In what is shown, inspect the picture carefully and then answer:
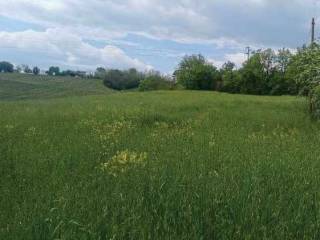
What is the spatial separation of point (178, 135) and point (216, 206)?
8023 mm

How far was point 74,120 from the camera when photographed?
19.7 metres

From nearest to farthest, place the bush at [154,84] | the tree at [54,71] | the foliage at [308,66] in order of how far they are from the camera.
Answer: the foliage at [308,66], the bush at [154,84], the tree at [54,71]

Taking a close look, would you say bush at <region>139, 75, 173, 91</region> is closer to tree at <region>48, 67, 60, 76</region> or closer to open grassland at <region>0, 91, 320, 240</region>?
tree at <region>48, 67, 60, 76</region>

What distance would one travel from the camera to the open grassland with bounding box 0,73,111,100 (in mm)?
93688

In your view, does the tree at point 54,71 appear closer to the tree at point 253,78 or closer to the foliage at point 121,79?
the foliage at point 121,79

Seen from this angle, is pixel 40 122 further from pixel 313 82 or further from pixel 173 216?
pixel 173 216

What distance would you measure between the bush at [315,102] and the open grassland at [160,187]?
477 centimetres

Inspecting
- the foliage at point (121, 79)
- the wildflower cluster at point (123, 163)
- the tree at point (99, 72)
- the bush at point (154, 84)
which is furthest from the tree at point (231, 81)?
the wildflower cluster at point (123, 163)

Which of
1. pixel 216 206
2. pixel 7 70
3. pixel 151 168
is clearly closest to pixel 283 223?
pixel 216 206

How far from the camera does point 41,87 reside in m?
109

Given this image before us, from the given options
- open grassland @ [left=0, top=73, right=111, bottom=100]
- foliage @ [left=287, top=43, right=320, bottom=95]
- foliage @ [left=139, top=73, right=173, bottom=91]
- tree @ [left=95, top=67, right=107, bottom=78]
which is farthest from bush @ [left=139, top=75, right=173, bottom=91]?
foliage @ [left=287, top=43, right=320, bottom=95]

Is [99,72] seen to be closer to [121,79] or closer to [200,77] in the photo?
[121,79]

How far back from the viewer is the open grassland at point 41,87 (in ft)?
307

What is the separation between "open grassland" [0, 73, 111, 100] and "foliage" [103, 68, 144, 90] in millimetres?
2777
